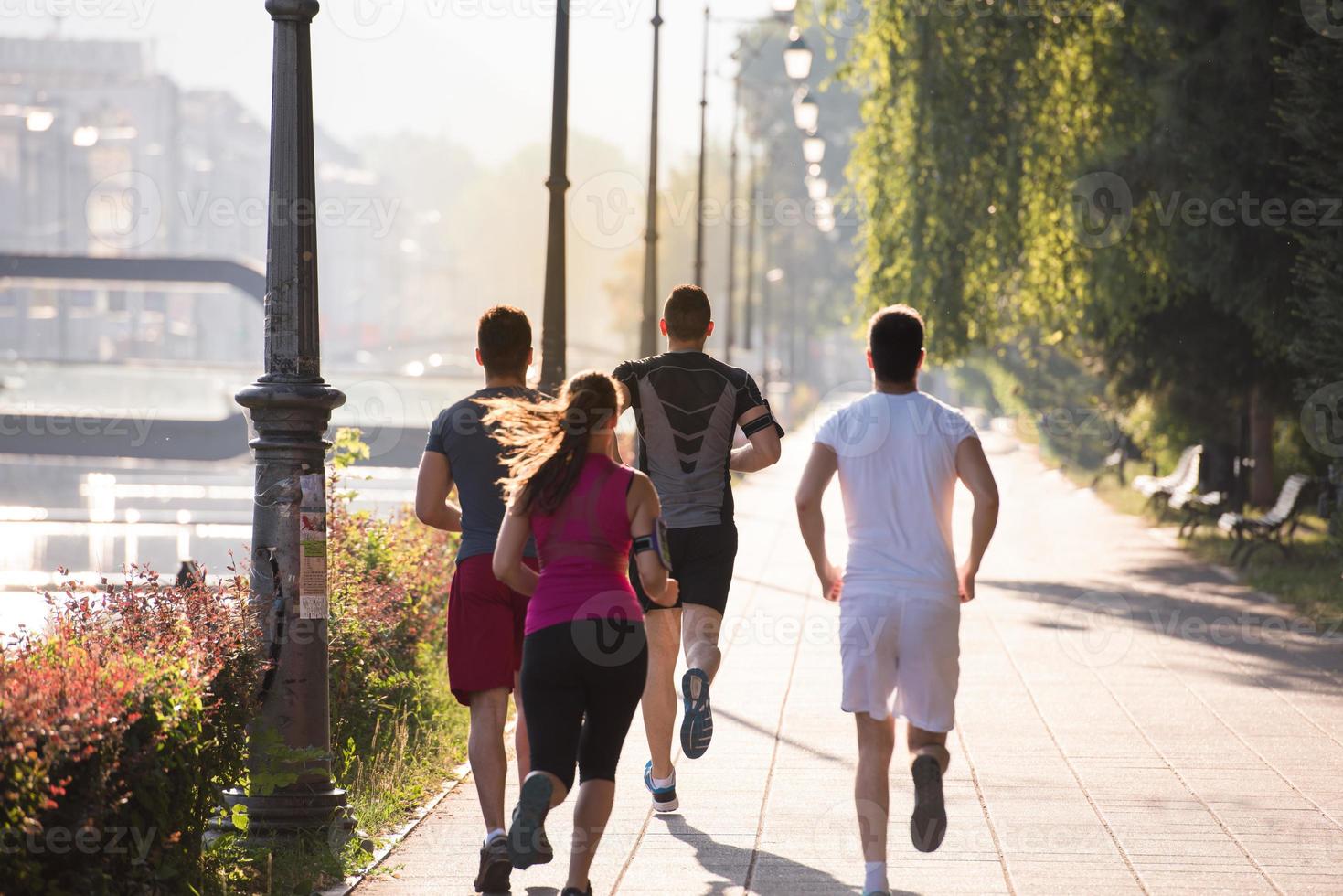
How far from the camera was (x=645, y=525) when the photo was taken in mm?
5363

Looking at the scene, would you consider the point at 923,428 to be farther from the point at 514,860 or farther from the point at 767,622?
the point at 767,622

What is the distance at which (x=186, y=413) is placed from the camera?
7056 centimetres

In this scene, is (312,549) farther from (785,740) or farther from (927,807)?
(785,740)

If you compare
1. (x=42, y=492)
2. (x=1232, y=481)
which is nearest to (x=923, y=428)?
(x=1232, y=481)

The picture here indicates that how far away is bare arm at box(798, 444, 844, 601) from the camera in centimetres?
561

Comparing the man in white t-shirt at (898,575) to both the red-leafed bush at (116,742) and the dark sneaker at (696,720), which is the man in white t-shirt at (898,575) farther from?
the red-leafed bush at (116,742)

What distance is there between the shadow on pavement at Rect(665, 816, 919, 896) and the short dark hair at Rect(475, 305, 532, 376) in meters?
1.90

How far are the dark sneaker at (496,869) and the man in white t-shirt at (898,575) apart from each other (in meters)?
1.17

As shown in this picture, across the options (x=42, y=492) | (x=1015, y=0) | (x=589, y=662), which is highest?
(x=1015, y=0)

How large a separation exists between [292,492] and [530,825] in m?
2.01

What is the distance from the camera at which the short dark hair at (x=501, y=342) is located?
6.15 metres

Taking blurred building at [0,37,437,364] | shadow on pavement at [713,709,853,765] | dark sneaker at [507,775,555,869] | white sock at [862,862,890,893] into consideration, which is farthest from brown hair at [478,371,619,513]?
blurred building at [0,37,437,364]

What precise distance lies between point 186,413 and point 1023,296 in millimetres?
55219

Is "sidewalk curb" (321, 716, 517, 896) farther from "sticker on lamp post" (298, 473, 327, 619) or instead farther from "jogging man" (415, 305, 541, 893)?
"sticker on lamp post" (298, 473, 327, 619)
